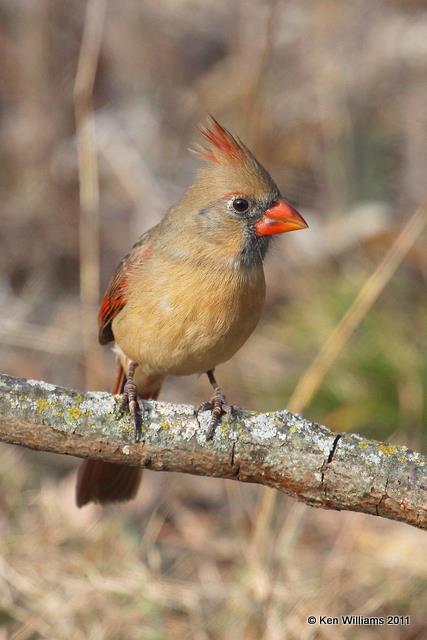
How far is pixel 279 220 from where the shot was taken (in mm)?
3391

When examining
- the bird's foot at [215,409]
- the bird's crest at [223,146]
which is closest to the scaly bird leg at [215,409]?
the bird's foot at [215,409]

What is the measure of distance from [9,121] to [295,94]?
88.5 inches

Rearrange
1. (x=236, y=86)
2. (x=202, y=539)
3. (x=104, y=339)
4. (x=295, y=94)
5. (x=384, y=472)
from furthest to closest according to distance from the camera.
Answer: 1. (x=295, y=94)
2. (x=236, y=86)
3. (x=202, y=539)
4. (x=104, y=339)
5. (x=384, y=472)

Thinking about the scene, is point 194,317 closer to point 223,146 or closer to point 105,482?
point 223,146

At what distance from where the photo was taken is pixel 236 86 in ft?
23.0

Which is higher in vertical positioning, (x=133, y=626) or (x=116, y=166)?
(x=116, y=166)

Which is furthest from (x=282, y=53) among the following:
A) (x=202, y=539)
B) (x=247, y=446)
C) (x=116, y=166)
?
(x=247, y=446)

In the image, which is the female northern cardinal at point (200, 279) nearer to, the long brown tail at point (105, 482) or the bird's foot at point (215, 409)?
the long brown tail at point (105, 482)

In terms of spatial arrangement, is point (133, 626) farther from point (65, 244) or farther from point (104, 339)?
point (65, 244)

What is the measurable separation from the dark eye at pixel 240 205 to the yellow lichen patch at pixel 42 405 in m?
1.19

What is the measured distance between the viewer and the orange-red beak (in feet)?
11.0

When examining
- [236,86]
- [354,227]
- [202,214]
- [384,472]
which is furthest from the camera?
[236,86]

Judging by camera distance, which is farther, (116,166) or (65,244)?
(116,166)

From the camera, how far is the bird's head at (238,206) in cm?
339
